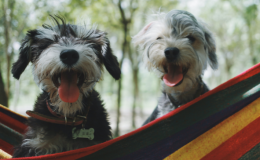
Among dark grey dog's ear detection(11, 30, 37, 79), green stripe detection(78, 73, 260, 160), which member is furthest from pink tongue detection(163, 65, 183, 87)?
dark grey dog's ear detection(11, 30, 37, 79)

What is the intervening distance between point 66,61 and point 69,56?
0.07m

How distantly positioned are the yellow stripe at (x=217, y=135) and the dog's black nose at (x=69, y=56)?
147cm

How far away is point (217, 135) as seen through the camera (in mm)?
2367

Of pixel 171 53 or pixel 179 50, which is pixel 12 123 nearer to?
pixel 171 53

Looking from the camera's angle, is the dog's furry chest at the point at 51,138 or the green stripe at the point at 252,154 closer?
the green stripe at the point at 252,154

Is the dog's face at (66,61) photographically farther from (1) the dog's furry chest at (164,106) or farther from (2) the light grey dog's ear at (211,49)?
(2) the light grey dog's ear at (211,49)

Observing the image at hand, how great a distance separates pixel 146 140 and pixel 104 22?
10080 mm

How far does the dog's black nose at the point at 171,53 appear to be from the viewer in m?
2.83

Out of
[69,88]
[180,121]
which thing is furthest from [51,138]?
[180,121]

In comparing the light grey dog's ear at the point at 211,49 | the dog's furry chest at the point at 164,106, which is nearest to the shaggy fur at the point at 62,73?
the dog's furry chest at the point at 164,106

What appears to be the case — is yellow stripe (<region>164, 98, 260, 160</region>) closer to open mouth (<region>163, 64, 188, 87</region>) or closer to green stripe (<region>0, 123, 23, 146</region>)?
open mouth (<region>163, 64, 188, 87</region>)

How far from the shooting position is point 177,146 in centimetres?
227

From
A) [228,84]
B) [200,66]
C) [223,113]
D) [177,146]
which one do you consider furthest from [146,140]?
[200,66]

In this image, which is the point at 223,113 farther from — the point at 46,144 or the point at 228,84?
the point at 46,144
